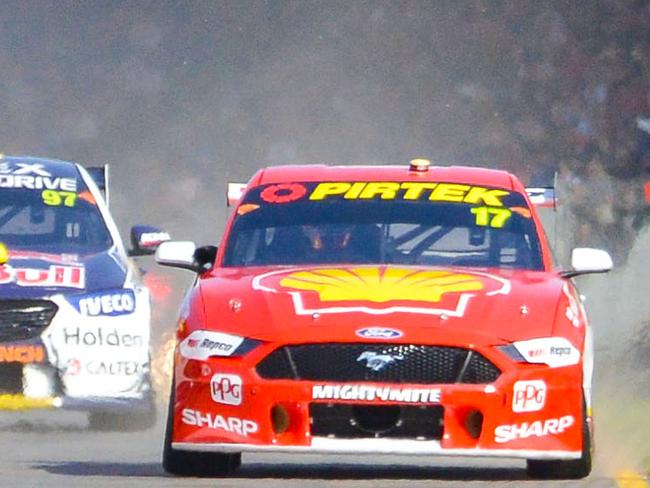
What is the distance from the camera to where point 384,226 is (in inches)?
480

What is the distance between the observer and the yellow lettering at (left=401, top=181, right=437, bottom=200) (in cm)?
1242

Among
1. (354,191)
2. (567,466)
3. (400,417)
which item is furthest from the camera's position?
(354,191)

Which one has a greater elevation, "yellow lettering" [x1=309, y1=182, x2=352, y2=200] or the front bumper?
"yellow lettering" [x1=309, y1=182, x2=352, y2=200]

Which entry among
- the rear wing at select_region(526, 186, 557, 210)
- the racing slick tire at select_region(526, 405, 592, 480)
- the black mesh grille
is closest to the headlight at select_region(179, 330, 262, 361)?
the racing slick tire at select_region(526, 405, 592, 480)

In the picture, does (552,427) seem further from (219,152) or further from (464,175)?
(219,152)

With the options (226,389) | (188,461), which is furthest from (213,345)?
(188,461)

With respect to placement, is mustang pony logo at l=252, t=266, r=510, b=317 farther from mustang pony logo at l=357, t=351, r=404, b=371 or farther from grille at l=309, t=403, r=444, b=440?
grille at l=309, t=403, r=444, b=440

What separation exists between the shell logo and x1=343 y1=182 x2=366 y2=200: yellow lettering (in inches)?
34.8

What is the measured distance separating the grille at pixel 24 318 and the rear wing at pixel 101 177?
2295 millimetres

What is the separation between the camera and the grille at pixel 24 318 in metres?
14.5

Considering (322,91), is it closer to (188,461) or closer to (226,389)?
(188,461)

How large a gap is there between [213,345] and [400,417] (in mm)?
835

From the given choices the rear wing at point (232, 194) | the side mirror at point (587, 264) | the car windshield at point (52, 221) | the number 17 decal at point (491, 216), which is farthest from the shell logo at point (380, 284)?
the car windshield at point (52, 221)

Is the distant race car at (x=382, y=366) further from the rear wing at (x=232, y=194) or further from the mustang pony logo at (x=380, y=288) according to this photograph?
the rear wing at (x=232, y=194)
